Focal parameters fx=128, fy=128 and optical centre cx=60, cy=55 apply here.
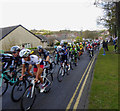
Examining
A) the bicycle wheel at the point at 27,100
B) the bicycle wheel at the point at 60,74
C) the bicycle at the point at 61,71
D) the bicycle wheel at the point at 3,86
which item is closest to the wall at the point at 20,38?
the bicycle at the point at 61,71

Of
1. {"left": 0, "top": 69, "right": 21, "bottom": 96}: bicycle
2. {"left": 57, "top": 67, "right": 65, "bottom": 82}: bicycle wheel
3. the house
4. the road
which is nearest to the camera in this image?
the road

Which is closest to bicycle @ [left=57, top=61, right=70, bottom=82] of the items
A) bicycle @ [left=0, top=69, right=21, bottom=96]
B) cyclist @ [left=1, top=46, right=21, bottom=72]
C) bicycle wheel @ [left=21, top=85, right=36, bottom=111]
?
cyclist @ [left=1, top=46, right=21, bottom=72]

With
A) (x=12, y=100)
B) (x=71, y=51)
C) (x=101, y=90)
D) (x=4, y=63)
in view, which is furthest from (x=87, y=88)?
(x=71, y=51)

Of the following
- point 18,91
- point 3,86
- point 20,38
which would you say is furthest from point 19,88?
point 20,38

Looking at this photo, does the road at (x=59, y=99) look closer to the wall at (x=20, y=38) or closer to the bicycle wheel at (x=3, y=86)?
the bicycle wheel at (x=3, y=86)

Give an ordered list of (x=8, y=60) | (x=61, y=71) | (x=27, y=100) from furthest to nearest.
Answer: (x=61, y=71) → (x=8, y=60) → (x=27, y=100)

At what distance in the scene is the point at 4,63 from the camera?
5809 millimetres

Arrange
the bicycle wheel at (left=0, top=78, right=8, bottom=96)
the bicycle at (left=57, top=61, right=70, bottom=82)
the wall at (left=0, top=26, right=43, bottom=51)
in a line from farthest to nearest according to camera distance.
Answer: the wall at (left=0, top=26, right=43, bottom=51) → the bicycle at (left=57, top=61, right=70, bottom=82) → the bicycle wheel at (left=0, top=78, right=8, bottom=96)

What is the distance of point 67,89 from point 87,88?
98 centimetres

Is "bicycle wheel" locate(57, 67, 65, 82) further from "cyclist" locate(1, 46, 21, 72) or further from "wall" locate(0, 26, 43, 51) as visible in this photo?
"wall" locate(0, 26, 43, 51)

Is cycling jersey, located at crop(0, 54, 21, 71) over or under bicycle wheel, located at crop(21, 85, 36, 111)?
over

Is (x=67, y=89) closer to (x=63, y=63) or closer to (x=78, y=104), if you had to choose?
(x=78, y=104)

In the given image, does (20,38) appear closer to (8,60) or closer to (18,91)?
(8,60)

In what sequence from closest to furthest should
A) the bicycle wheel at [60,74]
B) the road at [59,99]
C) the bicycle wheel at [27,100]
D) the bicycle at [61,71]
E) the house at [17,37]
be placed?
the bicycle wheel at [27,100] < the road at [59,99] < the bicycle wheel at [60,74] < the bicycle at [61,71] < the house at [17,37]
